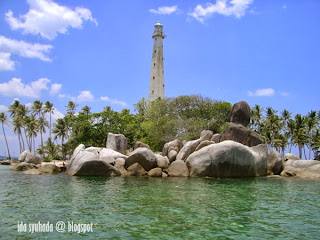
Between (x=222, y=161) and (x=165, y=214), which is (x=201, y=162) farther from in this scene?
(x=165, y=214)

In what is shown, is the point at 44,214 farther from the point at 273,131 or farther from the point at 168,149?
the point at 273,131

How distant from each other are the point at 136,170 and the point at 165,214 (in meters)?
14.4

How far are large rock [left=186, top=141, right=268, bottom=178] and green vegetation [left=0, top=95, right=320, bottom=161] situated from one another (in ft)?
28.9

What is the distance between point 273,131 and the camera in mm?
57844

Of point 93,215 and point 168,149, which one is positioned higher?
point 168,149

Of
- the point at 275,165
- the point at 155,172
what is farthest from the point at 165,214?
the point at 275,165

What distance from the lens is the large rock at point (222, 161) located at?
75.7ft

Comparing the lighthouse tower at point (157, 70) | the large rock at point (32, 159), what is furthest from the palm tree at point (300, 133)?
the large rock at point (32, 159)

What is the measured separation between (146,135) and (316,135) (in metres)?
34.7

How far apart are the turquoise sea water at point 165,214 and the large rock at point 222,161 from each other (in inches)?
342

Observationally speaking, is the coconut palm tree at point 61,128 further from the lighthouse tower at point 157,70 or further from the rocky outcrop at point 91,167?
the rocky outcrop at point 91,167

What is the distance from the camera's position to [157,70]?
201 feet

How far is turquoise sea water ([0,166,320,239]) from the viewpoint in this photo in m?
7.51

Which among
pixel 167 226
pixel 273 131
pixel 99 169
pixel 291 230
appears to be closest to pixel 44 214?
pixel 167 226
